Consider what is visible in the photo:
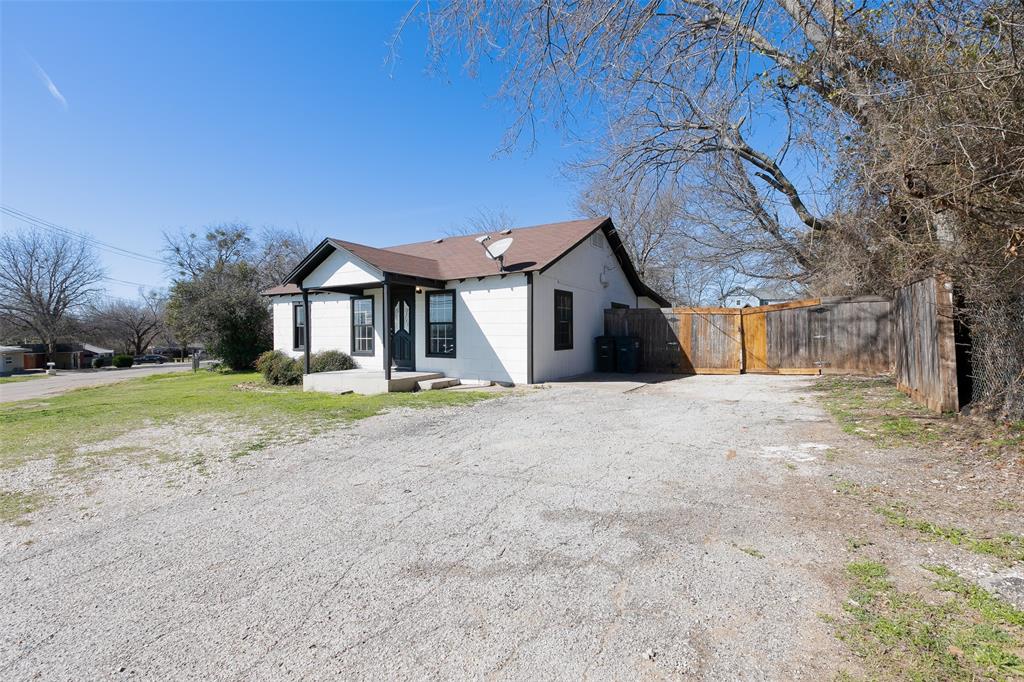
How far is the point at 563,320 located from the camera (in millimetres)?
13898

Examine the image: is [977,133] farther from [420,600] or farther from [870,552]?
[420,600]

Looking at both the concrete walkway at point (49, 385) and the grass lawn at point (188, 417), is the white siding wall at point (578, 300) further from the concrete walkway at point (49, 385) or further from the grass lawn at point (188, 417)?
the concrete walkway at point (49, 385)

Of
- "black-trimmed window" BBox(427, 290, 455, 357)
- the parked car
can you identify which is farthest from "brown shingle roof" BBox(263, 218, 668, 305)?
the parked car

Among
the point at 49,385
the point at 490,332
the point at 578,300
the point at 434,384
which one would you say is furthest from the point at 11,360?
the point at 578,300

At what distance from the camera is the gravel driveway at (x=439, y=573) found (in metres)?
2.21

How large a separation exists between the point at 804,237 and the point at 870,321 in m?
3.18

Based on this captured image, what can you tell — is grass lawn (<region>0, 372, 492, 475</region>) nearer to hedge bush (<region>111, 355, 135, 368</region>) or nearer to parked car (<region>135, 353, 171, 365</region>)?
hedge bush (<region>111, 355, 135, 368</region>)

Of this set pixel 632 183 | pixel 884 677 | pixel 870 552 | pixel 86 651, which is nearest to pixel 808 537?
pixel 870 552

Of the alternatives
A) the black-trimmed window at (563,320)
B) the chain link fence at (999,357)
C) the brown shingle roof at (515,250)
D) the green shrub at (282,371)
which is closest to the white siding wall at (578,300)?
the black-trimmed window at (563,320)

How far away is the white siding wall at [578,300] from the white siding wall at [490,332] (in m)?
0.42

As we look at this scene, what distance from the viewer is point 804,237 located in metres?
12.2

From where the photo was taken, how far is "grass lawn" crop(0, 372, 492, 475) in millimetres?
6695

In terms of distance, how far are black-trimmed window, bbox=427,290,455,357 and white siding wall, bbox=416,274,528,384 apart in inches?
7.0

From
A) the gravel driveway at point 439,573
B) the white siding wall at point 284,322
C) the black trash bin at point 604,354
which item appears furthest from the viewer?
the white siding wall at point 284,322
